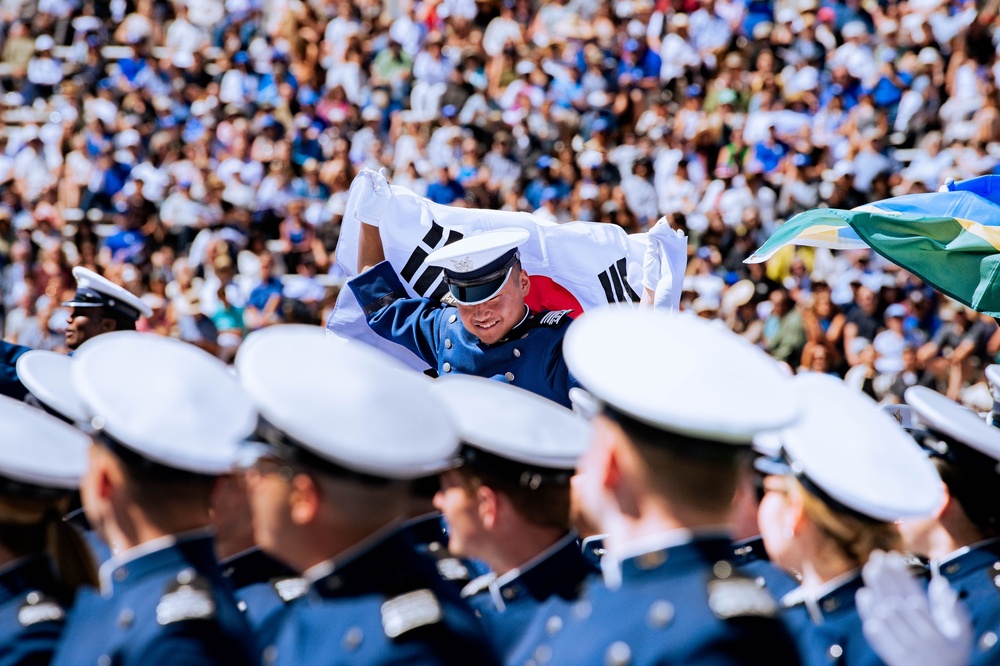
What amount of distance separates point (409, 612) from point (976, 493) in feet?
→ 5.34

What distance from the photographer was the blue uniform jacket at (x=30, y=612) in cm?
273

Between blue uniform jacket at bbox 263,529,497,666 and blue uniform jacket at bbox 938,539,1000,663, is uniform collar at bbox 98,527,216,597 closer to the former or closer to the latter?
blue uniform jacket at bbox 263,529,497,666

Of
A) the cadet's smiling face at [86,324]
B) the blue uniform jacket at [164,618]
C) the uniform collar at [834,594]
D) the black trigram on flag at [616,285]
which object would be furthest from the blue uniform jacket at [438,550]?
the cadet's smiling face at [86,324]

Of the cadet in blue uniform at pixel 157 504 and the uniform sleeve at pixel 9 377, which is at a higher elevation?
the cadet in blue uniform at pixel 157 504

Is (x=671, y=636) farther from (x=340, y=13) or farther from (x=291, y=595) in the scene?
(x=340, y=13)

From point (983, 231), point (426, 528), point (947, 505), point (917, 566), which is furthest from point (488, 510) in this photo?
point (983, 231)

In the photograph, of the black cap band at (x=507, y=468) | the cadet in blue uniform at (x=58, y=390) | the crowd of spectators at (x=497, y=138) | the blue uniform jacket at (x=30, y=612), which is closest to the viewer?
the blue uniform jacket at (x=30, y=612)

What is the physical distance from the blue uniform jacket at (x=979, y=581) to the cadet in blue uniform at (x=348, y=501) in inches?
53.0

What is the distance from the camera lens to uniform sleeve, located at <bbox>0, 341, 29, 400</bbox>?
5770 millimetres

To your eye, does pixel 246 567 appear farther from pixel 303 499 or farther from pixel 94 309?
pixel 94 309

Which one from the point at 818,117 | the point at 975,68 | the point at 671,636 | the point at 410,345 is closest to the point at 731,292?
the point at 818,117

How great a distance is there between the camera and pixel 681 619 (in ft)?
7.73

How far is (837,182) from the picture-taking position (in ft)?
39.3

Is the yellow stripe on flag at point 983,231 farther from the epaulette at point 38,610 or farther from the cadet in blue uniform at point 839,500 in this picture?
the epaulette at point 38,610
